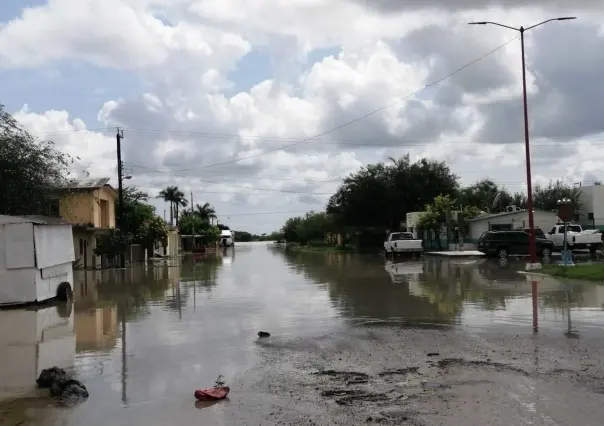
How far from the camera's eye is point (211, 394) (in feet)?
25.9

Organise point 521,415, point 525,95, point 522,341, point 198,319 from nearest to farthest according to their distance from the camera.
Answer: point 521,415, point 522,341, point 198,319, point 525,95

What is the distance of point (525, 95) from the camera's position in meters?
27.7

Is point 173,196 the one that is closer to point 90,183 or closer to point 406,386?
point 90,183

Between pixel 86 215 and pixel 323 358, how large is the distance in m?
39.9

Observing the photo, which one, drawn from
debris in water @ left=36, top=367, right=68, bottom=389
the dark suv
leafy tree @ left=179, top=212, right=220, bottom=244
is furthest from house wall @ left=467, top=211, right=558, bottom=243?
leafy tree @ left=179, top=212, right=220, bottom=244

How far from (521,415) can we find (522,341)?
183 inches

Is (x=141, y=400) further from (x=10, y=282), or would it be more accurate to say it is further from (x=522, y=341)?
(x=10, y=282)

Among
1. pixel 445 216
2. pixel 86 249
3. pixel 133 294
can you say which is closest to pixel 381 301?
pixel 133 294

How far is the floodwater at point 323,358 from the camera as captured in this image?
23.7ft

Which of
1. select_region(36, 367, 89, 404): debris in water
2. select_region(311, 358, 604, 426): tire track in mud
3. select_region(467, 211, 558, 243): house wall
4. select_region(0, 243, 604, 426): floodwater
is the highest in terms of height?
select_region(467, 211, 558, 243): house wall

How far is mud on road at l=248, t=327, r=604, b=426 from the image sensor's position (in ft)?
22.5

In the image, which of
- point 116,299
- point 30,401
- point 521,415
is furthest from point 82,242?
point 521,415

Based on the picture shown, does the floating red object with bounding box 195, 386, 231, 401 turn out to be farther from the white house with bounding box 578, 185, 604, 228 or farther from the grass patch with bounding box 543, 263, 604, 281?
the white house with bounding box 578, 185, 604, 228

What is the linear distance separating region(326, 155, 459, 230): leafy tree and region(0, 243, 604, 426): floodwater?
2077 inches
